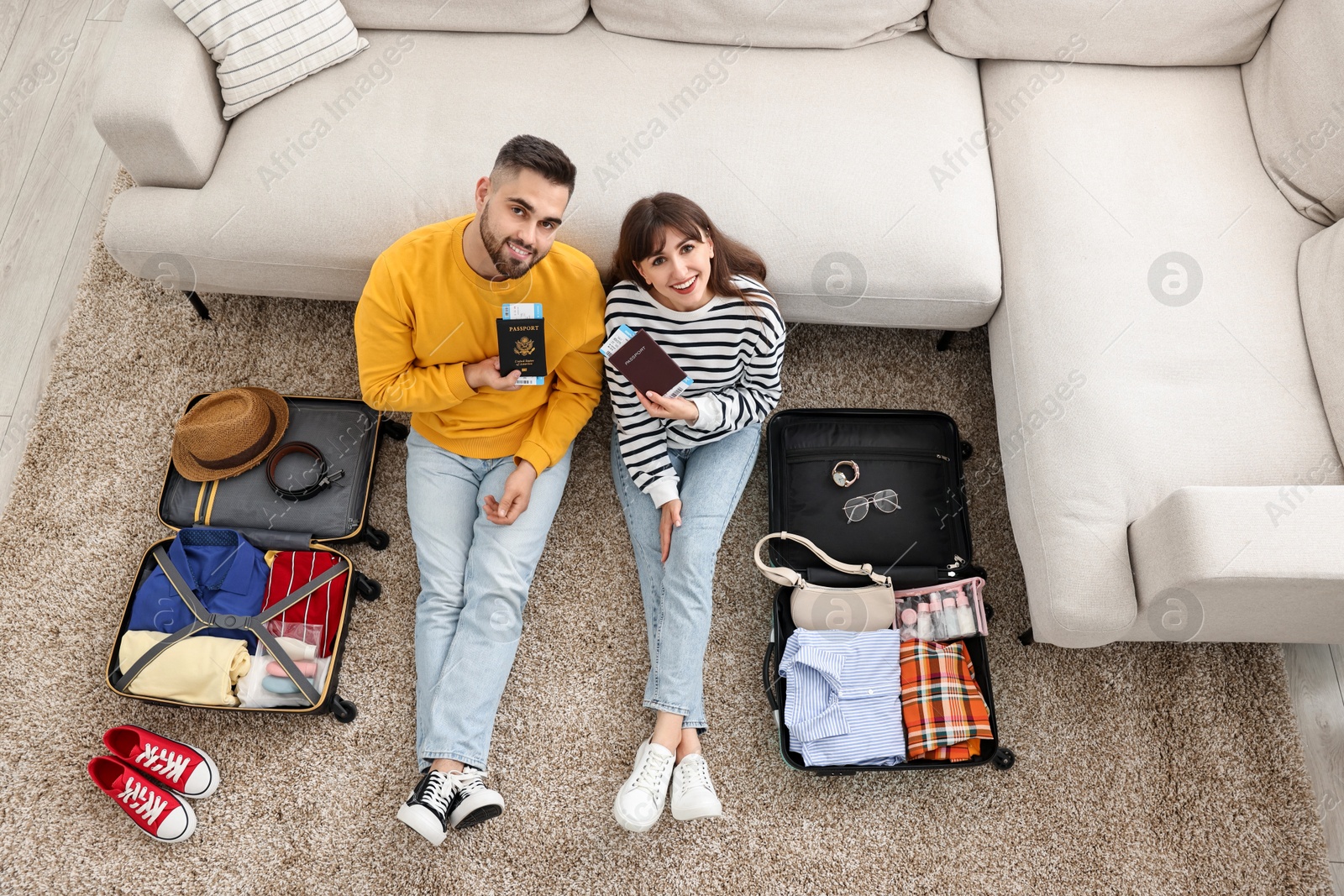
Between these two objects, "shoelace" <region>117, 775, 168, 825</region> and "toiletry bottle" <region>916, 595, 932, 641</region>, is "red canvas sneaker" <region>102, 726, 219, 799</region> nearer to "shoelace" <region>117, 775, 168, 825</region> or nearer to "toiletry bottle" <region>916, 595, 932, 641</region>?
"shoelace" <region>117, 775, 168, 825</region>

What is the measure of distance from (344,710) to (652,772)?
75 centimetres

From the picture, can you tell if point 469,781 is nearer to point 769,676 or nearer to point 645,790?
point 645,790

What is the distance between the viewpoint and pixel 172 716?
6.55 ft

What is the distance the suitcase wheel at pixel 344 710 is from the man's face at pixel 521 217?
3.65 ft

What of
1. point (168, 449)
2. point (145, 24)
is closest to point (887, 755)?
point (168, 449)

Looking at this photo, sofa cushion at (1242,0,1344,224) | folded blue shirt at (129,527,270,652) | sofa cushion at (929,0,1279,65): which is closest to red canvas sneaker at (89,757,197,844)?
folded blue shirt at (129,527,270,652)

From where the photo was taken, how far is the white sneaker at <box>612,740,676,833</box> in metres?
1.79

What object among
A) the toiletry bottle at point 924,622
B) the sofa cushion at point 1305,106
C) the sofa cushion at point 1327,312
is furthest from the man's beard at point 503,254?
the sofa cushion at point 1305,106

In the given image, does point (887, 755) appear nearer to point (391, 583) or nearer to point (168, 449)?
point (391, 583)

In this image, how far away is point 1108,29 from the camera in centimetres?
209

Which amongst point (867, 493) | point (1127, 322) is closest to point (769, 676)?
point (867, 493)

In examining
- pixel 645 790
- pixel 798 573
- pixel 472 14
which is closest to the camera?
pixel 645 790

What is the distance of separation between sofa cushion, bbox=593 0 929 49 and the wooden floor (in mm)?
1355

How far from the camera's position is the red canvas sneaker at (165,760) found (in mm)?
1880
